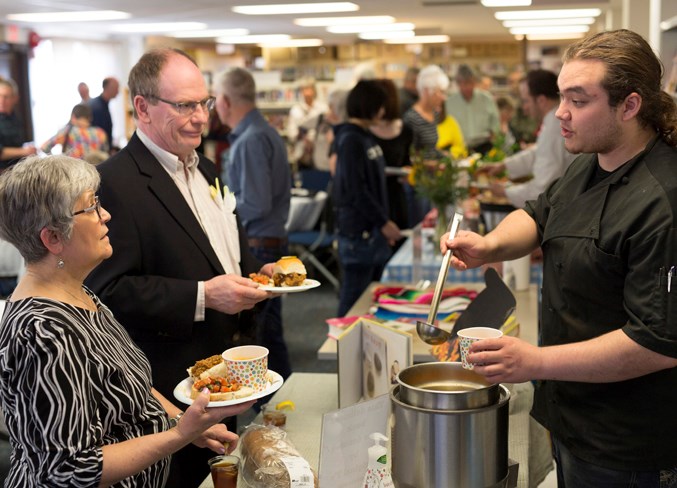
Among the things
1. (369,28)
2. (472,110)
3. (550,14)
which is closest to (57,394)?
(472,110)

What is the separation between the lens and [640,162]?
63.3 inches

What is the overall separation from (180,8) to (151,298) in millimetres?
7161

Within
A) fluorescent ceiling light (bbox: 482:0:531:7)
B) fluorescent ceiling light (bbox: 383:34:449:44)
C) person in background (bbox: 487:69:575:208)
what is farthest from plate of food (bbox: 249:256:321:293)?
fluorescent ceiling light (bbox: 383:34:449:44)

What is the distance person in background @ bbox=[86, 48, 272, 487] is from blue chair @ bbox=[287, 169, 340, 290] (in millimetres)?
4798

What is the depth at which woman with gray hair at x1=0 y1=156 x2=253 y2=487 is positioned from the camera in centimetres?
141

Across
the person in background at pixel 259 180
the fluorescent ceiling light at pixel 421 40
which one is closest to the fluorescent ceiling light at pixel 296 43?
the fluorescent ceiling light at pixel 421 40

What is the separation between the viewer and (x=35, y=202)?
153 cm

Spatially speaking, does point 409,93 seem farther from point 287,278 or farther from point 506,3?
point 287,278

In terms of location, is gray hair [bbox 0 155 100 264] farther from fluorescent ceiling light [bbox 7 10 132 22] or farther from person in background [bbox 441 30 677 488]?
fluorescent ceiling light [bbox 7 10 132 22]

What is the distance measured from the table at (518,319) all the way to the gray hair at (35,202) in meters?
1.35

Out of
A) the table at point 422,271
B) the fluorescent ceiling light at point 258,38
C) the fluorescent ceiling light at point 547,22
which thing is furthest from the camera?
the fluorescent ceiling light at point 258,38

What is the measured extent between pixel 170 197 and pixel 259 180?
2.00 metres

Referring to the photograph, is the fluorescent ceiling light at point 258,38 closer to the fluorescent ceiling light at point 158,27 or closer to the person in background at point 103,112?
the fluorescent ceiling light at point 158,27

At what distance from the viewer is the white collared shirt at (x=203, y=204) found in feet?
7.44
